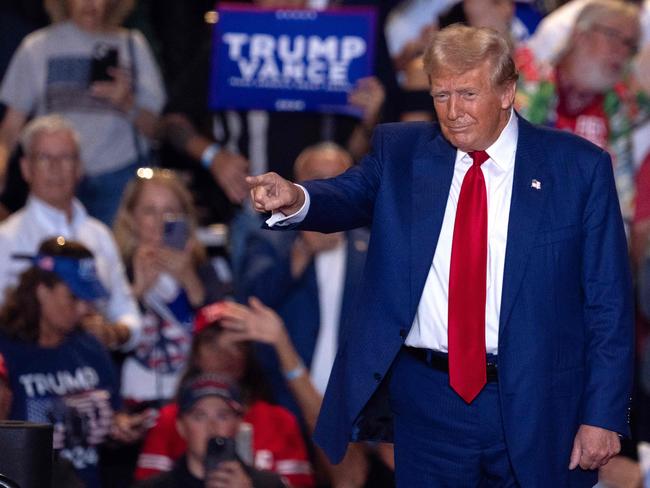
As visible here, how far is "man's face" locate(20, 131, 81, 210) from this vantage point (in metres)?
6.57

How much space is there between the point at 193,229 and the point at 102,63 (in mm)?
1058

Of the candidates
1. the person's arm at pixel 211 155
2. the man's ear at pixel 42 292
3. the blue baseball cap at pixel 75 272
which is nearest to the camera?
the man's ear at pixel 42 292

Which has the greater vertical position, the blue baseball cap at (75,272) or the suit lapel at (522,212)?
the suit lapel at (522,212)

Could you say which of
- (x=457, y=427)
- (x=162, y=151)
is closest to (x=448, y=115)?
(x=457, y=427)

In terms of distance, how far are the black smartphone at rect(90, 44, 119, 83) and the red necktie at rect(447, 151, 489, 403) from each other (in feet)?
11.8

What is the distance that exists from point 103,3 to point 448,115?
366 cm

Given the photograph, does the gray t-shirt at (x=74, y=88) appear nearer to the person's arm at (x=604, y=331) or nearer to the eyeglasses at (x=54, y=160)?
the eyeglasses at (x=54, y=160)

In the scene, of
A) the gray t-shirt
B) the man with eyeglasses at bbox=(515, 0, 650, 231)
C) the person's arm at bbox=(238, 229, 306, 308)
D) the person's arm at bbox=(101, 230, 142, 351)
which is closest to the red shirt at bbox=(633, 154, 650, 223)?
the man with eyeglasses at bbox=(515, 0, 650, 231)

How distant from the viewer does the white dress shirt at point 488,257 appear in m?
3.94

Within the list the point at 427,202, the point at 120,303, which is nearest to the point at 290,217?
the point at 427,202

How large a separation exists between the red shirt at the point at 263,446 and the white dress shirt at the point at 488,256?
176 cm

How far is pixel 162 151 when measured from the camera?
7.80 metres

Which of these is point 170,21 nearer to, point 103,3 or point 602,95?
point 103,3

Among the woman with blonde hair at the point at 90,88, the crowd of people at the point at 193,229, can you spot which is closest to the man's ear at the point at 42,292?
the crowd of people at the point at 193,229
